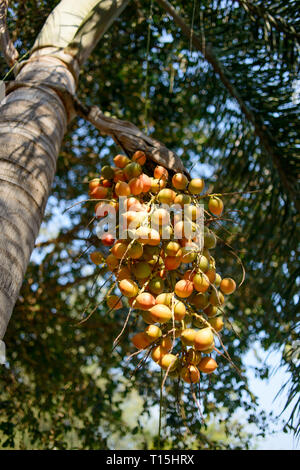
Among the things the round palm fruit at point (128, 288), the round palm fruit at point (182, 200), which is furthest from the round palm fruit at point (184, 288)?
the round palm fruit at point (182, 200)

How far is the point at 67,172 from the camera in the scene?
3803mm

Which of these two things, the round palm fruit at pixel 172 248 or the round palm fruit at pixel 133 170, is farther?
the round palm fruit at pixel 133 170

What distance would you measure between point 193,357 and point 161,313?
0.15m

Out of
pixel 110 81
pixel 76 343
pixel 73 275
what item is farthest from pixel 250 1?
pixel 76 343

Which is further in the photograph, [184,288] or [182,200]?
[182,200]

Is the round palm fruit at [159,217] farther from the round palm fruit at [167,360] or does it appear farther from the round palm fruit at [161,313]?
the round palm fruit at [167,360]

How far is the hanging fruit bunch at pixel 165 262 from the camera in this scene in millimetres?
1062

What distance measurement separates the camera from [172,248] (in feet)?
3.62

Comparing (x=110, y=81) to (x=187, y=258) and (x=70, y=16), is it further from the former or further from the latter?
(x=187, y=258)

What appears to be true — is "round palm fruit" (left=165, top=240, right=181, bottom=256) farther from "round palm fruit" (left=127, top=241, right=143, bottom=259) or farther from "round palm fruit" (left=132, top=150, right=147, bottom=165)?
"round palm fruit" (left=132, top=150, right=147, bottom=165)

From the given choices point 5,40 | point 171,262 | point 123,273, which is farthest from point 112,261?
point 5,40

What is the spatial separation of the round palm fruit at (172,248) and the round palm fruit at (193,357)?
0.24 meters

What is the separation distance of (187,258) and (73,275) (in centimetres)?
275

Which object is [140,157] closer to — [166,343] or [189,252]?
[189,252]
